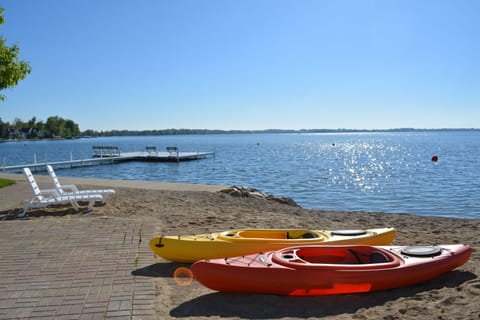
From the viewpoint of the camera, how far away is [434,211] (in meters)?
15.3

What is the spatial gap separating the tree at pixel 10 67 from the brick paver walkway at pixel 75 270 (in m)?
4.65

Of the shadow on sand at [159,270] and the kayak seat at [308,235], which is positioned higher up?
the kayak seat at [308,235]

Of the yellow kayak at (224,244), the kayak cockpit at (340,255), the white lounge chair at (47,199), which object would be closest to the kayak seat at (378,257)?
the kayak cockpit at (340,255)

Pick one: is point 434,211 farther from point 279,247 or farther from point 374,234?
point 279,247

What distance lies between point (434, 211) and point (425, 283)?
11111mm

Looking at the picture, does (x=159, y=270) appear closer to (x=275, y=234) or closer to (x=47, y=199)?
(x=275, y=234)

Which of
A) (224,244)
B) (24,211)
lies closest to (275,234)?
(224,244)

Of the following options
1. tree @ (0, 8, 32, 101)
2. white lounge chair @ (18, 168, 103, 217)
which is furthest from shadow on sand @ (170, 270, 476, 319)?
tree @ (0, 8, 32, 101)

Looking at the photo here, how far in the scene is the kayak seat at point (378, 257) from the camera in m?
5.26

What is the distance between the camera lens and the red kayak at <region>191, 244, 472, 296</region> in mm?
4805

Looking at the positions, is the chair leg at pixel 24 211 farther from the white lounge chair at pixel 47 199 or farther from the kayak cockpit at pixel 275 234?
the kayak cockpit at pixel 275 234

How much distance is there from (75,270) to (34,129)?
170 metres

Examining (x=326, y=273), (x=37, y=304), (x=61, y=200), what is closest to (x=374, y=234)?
(x=326, y=273)

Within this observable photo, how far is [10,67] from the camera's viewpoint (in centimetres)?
1132
